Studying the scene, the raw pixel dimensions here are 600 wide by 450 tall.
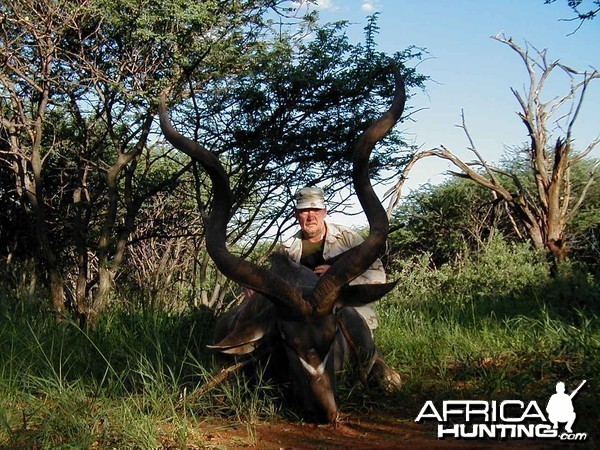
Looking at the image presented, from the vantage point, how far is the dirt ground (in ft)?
10.9

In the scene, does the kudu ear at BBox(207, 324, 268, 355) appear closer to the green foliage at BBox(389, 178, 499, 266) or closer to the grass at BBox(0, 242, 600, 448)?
the grass at BBox(0, 242, 600, 448)

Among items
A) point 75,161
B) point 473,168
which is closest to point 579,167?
point 473,168

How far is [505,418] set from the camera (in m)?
3.60

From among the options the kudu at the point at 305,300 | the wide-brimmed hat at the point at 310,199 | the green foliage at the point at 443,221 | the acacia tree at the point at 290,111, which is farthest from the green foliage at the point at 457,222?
the kudu at the point at 305,300

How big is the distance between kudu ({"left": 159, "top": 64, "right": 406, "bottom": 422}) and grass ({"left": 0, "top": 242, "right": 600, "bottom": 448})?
282 mm

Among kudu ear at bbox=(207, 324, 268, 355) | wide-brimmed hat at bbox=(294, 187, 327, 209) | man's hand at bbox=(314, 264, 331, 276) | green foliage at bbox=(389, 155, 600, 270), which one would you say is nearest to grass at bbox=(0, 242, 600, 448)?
kudu ear at bbox=(207, 324, 268, 355)

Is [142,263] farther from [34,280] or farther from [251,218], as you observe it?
[251,218]

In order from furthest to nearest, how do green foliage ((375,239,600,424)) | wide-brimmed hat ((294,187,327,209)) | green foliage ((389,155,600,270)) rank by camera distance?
green foliage ((389,155,600,270)), wide-brimmed hat ((294,187,327,209)), green foliage ((375,239,600,424))

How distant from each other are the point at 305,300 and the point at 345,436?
0.72 meters

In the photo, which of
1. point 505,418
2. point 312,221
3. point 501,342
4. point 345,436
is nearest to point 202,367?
point 345,436

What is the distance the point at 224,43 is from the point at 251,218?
1.87 meters

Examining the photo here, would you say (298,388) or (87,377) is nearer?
(298,388)

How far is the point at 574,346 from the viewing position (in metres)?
4.45

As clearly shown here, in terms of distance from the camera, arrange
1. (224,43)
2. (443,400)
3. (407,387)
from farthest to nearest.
A: 1. (224,43)
2. (407,387)
3. (443,400)
